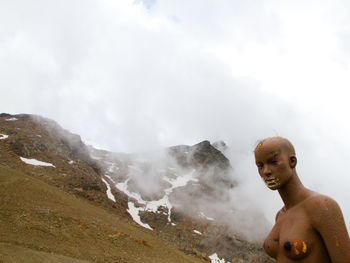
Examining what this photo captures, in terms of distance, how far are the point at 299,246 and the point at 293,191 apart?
28.7 inches

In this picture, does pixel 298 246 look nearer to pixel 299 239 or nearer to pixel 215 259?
pixel 299 239

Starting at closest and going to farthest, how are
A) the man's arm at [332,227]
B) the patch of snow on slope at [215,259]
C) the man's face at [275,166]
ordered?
the man's arm at [332,227] < the man's face at [275,166] < the patch of snow on slope at [215,259]

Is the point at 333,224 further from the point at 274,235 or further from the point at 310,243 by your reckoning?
the point at 274,235

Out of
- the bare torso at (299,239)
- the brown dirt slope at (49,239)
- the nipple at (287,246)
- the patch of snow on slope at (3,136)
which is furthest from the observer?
the patch of snow on slope at (3,136)

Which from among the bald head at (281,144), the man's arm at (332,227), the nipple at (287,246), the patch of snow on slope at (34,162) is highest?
the patch of snow on slope at (34,162)

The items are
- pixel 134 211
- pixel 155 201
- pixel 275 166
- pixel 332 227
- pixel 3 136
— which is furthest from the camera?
pixel 155 201

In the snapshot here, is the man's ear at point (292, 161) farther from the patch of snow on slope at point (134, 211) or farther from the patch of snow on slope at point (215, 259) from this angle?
the patch of snow on slope at point (215, 259)

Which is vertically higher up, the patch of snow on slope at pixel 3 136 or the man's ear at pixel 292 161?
the patch of snow on slope at pixel 3 136

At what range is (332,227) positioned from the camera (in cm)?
294

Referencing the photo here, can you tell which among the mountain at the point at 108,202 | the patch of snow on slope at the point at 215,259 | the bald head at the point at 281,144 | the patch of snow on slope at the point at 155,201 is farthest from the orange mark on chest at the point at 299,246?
the patch of snow on slope at the point at 215,259

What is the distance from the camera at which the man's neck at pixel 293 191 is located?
3502mm

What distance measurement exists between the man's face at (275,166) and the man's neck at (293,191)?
0.35 ft

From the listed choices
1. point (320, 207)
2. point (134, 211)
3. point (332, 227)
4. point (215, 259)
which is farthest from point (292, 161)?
point (134, 211)

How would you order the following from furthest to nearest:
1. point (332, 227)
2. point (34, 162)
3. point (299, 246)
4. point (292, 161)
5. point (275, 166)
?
point (34, 162)
point (292, 161)
point (275, 166)
point (299, 246)
point (332, 227)
